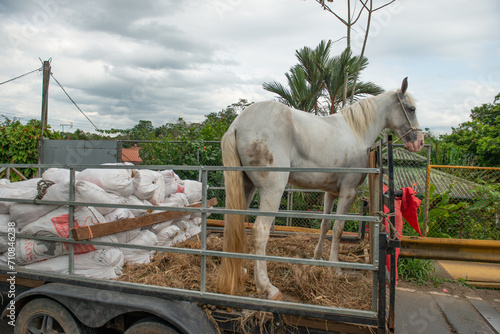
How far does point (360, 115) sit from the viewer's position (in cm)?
304

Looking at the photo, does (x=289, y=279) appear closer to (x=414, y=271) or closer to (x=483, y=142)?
(x=414, y=271)

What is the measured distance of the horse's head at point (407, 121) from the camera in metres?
3.04

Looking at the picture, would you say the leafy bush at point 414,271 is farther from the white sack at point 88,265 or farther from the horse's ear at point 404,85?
the white sack at point 88,265

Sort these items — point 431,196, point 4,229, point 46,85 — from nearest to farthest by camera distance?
1. point 4,229
2. point 431,196
3. point 46,85

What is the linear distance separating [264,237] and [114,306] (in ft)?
3.85

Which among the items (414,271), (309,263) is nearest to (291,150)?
(309,263)

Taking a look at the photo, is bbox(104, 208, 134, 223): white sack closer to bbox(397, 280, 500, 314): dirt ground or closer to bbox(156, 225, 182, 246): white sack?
bbox(156, 225, 182, 246): white sack

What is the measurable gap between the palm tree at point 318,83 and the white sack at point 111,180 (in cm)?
550

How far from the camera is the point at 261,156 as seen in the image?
2.50 metres

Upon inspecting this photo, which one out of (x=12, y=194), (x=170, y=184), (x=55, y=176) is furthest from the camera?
(x=170, y=184)

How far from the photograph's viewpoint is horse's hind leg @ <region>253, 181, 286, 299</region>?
93.1 inches

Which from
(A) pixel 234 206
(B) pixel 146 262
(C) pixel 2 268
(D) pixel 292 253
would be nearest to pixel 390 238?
(A) pixel 234 206

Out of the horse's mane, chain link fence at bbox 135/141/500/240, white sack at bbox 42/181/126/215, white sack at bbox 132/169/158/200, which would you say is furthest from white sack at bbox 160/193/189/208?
the horse's mane

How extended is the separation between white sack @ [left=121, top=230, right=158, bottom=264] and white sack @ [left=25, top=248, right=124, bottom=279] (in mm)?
297
